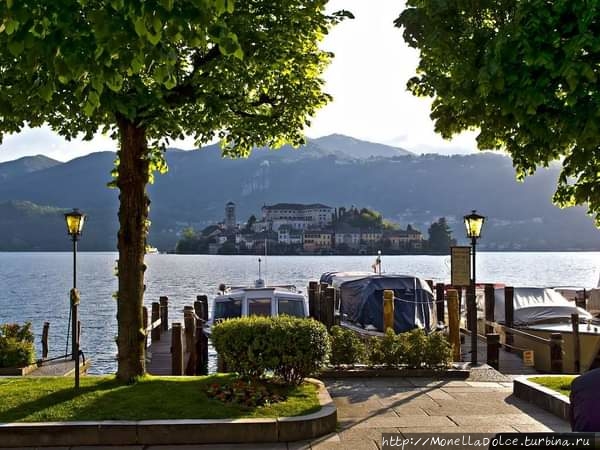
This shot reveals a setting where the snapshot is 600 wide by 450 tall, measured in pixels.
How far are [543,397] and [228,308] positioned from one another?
15095 mm

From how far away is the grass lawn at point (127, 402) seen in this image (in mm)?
9461

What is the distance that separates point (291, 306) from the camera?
24.4 metres

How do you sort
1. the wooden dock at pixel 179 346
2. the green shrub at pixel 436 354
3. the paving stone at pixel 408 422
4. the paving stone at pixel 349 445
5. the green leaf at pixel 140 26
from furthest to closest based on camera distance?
the wooden dock at pixel 179 346 → the green shrub at pixel 436 354 → the paving stone at pixel 408 422 → the paving stone at pixel 349 445 → the green leaf at pixel 140 26

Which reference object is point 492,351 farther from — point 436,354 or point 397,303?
point 397,303

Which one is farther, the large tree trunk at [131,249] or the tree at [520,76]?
the large tree trunk at [131,249]

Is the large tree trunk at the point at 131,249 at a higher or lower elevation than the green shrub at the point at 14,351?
higher

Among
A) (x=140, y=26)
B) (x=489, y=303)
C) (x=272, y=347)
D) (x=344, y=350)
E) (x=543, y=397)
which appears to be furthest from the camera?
(x=489, y=303)

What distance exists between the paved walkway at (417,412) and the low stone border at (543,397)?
0.11m

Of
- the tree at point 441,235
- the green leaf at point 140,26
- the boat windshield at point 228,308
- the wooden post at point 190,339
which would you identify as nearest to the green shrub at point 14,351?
the wooden post at point 190,339

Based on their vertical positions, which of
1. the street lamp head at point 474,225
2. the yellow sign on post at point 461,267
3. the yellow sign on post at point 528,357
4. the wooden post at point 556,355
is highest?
the street lamp head at point 474,225

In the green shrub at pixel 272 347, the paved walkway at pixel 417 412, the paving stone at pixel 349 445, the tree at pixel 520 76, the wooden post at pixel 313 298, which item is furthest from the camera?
the wooden post at pixel 313 298

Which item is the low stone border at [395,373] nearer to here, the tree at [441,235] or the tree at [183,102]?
the tree at [183,102]

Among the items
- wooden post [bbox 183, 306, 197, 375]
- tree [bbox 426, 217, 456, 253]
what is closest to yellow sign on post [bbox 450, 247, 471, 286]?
wooden post [bbox 183, 306, 197, 375]

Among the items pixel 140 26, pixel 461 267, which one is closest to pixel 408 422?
pixel 140 26
